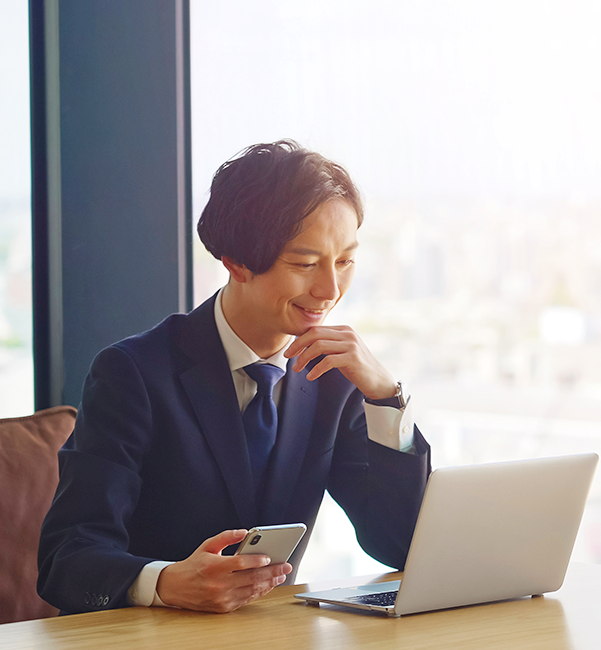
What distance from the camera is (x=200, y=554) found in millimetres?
1061

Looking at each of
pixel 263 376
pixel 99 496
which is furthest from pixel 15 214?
pixel 99 496

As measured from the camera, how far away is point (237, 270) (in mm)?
1533

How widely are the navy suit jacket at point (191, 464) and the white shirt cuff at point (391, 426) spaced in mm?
18

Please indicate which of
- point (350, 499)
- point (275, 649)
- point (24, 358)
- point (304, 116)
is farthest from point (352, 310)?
point (275, 649)

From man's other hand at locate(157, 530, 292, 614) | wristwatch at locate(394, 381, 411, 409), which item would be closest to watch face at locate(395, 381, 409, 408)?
wristwatch at locate(394, 381, 411, 409)

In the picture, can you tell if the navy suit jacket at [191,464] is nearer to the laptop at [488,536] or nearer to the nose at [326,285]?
the nose at [326,285]

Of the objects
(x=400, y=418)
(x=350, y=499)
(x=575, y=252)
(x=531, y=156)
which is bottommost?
(x=350, y=499)

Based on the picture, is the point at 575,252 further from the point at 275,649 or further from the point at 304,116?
the point at 275,649

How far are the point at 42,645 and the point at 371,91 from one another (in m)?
1.70

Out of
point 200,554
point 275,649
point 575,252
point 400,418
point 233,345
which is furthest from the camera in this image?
point 575,252

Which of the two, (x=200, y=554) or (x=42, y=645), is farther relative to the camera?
(x=200, y=554)

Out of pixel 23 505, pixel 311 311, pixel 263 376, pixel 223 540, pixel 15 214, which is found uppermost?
pixel 15 214

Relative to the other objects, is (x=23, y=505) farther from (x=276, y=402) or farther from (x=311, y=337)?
(x=311, y=337)

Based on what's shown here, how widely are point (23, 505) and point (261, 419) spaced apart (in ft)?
1.90
